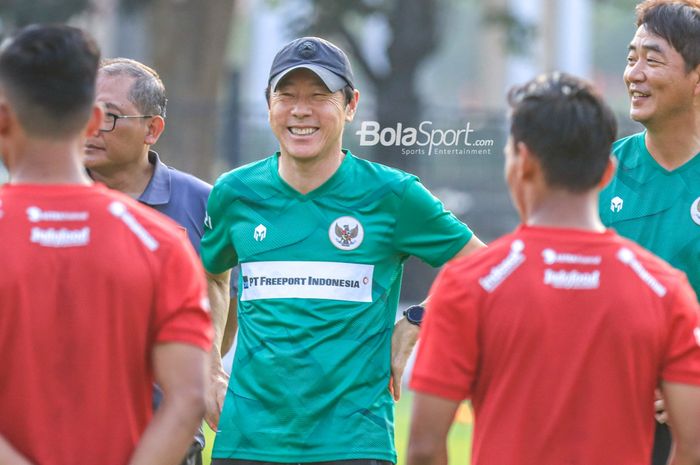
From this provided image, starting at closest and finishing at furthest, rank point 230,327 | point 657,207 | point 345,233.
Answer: point 345,233, point 657,207, point 230,327

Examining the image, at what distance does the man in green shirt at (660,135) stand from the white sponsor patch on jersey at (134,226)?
249 cm

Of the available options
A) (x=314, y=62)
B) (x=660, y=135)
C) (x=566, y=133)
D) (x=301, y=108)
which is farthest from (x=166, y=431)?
(x=660, y=135)

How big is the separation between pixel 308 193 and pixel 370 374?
0.77 meters

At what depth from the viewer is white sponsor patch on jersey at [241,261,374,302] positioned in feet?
17.9

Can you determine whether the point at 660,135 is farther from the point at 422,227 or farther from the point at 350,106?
the point at 350,106

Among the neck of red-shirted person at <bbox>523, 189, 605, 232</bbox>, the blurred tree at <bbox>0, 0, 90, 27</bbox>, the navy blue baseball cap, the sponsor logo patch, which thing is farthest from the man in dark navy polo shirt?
the blurred tree at <bbox>0, 0, 90, 27</bbox>

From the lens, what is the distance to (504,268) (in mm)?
3820

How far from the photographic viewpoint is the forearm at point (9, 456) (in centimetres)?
374

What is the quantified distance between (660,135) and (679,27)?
458 millimetres

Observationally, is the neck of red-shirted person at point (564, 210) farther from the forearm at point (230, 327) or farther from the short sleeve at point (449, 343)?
the forearm at point (230, 327)

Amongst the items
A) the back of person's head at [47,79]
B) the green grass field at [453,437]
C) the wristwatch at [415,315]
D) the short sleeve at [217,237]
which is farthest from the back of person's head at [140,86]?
the green grass field at [453,437]

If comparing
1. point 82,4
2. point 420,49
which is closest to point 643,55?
point 82,4

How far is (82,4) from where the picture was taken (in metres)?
18.7

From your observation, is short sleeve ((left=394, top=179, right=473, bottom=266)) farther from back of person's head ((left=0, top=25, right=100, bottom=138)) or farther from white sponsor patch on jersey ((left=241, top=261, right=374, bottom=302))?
back of person's head ((left=0, top=25, right=100, bottom=138))
